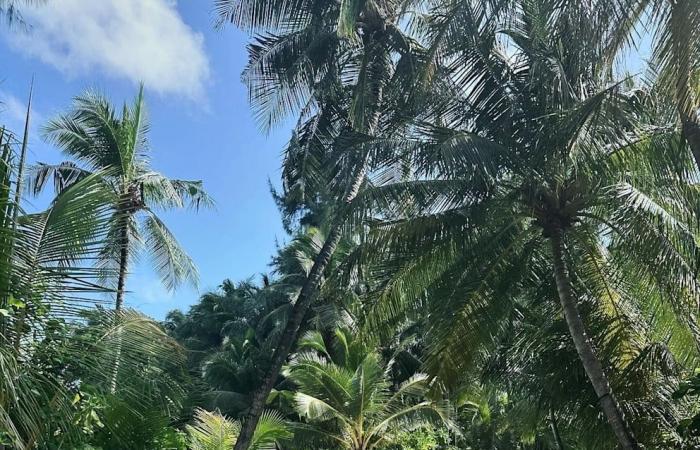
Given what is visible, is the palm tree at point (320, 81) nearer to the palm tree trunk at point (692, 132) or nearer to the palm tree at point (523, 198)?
the palm tree at point (523, 198)

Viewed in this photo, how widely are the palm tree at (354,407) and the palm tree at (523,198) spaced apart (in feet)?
19.6

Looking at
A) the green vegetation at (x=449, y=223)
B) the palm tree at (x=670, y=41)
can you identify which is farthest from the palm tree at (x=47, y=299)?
the palm tree at (x=670, y=41)

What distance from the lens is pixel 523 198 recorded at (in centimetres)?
895

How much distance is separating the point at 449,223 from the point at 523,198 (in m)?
1.13

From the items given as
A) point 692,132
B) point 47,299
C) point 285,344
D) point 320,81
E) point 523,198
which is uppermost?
point 320,81

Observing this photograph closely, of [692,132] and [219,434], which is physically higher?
[692,132]

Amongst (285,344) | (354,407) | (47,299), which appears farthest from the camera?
(354,407)

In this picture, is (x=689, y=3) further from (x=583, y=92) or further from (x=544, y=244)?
(x=544, y=244)

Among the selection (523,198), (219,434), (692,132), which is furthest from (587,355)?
(219,434)

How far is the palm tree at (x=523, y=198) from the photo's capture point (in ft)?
25.6

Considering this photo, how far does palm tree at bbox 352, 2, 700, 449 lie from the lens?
7.79 metres

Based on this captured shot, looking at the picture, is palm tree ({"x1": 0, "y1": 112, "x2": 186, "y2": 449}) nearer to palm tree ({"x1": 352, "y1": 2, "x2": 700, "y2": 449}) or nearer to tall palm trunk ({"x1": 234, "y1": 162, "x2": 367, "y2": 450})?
palm tree ({"x1": 352, "y1": 2, "x2": 700, "y2": 449})

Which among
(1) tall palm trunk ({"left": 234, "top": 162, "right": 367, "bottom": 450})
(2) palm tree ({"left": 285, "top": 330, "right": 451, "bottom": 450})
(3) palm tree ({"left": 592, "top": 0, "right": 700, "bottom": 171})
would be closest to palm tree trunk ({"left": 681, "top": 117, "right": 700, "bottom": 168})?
(3) palm tree ({"left": 592, "top": 0, "right": 700, "bottom": 171})

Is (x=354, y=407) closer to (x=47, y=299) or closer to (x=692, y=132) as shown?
(x=692, y=132)
